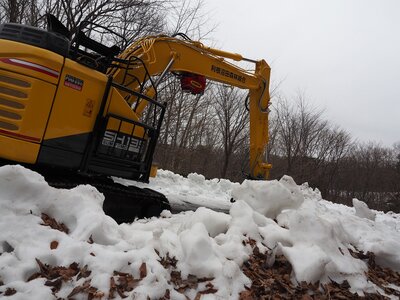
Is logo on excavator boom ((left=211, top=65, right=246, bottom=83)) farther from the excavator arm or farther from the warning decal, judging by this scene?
the warning decal

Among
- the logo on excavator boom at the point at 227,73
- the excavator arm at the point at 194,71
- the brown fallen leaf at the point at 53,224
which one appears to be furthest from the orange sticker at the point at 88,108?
the logo on excavator boom at the point at 227,73

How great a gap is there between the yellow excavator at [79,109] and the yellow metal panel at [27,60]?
11 millimetres

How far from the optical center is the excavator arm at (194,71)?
634 centimetres

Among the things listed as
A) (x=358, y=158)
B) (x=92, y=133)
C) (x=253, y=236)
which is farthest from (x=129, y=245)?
(x=358, y=158)

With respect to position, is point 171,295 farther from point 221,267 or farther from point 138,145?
point 138,145

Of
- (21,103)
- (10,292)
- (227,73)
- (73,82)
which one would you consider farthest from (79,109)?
(227,73)

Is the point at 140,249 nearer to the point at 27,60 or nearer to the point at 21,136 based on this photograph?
the point at 21,136

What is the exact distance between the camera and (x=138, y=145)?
5.75 meters

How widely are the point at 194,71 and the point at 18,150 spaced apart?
3.94m

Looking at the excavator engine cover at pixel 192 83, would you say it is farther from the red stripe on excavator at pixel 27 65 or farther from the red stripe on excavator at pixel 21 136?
the red stripe on excavator at pixel 21 136

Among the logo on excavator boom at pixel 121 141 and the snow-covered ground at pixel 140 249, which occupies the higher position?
the logo on excavator boom at pixel 121 141

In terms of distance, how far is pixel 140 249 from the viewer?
324cm

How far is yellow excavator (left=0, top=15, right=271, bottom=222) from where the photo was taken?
440cm

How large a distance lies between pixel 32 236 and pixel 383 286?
3.57 metres
